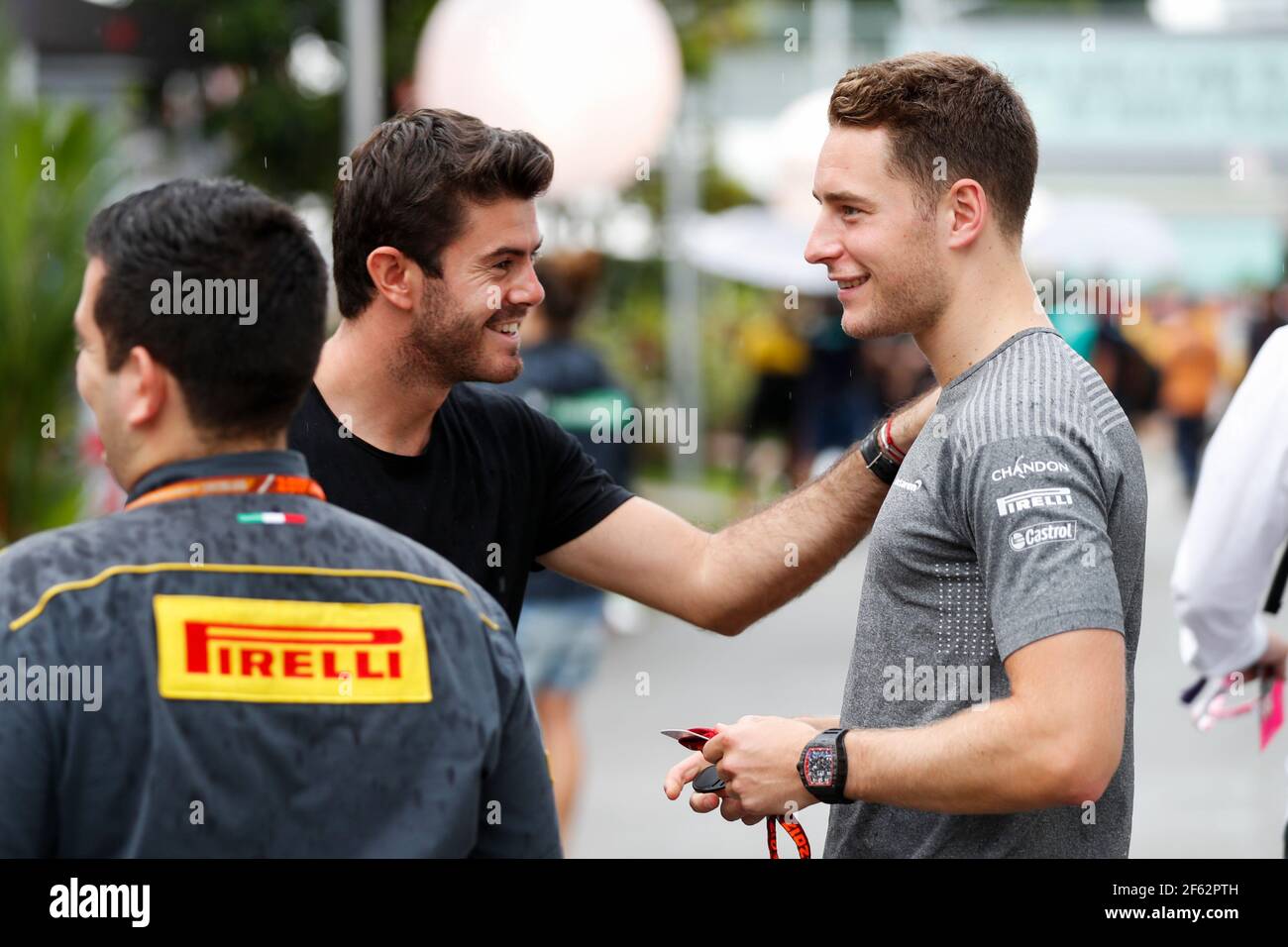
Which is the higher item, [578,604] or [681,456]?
[681,456]

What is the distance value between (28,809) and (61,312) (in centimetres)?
549

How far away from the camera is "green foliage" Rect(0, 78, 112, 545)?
271 inches

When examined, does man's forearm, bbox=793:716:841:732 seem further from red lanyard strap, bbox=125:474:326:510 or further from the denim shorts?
the denim shorts

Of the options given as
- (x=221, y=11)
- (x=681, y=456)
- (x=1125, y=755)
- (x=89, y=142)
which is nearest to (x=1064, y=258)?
(x=681, y=456)

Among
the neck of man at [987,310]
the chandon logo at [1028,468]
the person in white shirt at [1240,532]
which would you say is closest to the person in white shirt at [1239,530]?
the person in white shirt at [1240,532]

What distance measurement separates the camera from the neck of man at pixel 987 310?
267 cm

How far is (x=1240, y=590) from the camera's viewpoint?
3.54m

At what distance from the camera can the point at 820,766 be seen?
2496mm

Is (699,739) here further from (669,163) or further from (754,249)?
(669,163)

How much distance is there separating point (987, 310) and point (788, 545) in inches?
30.8

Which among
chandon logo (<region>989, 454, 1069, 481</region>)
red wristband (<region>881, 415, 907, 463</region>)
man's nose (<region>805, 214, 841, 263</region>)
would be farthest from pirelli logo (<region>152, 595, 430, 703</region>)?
red wristband (<region>881, 415, 907, 463</region>)

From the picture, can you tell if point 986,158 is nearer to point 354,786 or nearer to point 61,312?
point 354,786
